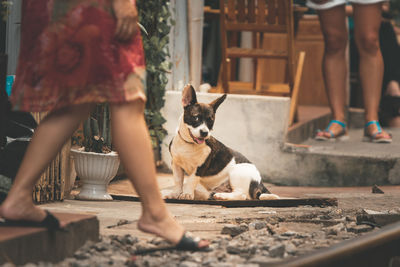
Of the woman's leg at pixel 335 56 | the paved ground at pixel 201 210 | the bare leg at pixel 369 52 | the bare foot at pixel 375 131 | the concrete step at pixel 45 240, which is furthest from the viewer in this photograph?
the bare foot at pixel 375 131

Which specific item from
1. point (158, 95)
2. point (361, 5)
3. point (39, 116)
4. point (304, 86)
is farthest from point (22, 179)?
point (304, 86)

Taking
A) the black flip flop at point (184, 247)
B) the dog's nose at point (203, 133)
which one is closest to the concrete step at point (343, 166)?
the dog's nose at point (203, 133)

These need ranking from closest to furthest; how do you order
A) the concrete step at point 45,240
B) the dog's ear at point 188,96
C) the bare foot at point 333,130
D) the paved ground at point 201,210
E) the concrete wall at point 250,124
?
the concrete step at point 45,240 < the paved ground at point 201,210 < the dog's ear at point 188,96 < the concrete wall at point 250,124 < the bare foot at point 333,130

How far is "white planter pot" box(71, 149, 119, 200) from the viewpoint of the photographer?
4449 millimetres

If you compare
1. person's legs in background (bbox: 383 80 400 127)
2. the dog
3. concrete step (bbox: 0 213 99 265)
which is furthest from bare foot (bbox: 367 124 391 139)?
concrete step (bbox: 0 213 99 265)

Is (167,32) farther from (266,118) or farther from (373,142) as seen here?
(373,142)

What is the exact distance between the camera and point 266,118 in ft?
19.6

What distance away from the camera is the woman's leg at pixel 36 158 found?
265cm

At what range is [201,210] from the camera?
4316 millimetres

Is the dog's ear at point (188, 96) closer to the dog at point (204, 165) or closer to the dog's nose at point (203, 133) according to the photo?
the dog at point (204, 165)

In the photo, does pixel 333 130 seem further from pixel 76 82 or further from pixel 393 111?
pixel 76 82

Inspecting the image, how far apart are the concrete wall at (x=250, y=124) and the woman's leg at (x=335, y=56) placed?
2.50ft

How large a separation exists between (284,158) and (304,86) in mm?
3815

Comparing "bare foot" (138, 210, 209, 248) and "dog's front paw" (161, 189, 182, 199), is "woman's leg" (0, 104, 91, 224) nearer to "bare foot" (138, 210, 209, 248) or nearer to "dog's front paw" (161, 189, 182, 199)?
"bare foot" (138, 210, 209, 248)
